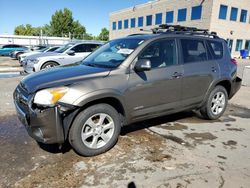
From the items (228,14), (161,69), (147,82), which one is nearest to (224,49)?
(161,69)

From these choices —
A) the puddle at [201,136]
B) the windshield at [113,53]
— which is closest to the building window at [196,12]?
the windshield at [113,53]

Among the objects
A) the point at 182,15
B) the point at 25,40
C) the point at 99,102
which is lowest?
the point at 99,102

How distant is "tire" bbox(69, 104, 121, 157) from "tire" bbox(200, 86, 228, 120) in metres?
2.32

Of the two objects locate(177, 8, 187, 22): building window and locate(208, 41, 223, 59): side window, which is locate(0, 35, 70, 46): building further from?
locate(208, 41, 223, 59): side window

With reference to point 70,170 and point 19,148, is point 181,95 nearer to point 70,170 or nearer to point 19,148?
point 70,170

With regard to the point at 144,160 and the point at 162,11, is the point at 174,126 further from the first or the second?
the point at 162,11

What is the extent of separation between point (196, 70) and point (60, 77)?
8.46ft

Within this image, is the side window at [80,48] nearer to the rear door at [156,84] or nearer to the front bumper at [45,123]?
the rear door at [156,84]

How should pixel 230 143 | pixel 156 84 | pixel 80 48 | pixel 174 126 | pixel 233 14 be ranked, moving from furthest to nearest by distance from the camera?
pixel 233 14, pixel 80 48, pixel 174 126, pixel 230 143, pixel 156 84

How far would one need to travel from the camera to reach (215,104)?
508cm

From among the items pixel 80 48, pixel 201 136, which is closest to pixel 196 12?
pixel 80 48

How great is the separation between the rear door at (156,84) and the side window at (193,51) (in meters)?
0.25

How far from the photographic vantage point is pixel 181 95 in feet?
14.0

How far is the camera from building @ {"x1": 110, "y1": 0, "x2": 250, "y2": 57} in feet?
90.2
